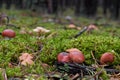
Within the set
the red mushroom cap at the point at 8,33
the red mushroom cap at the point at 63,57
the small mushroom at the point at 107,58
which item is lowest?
the small mushroom at the point at 107,58

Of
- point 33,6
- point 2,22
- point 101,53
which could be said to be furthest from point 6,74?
point 33,6

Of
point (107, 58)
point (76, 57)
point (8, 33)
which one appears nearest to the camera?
point (76, 57)

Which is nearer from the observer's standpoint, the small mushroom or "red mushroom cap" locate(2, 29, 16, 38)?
the small mushroom

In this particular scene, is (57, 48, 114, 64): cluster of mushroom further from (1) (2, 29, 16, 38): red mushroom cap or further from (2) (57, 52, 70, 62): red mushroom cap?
(1) (2, 29, 16, 38): red mushroom cap

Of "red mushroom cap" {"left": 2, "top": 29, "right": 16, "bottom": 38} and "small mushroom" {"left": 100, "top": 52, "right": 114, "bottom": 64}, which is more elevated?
"red mushroom cap" {"left": 2, "top": 29, "right": 16, "bottom": 38}

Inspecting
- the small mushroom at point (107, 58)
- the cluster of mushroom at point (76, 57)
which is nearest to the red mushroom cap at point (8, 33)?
the cluster of mushroom at point (76, 57)

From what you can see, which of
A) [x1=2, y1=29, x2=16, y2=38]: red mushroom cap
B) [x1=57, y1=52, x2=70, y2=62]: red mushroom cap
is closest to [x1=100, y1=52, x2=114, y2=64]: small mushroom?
[x1=57, y1=52, x2=70, y2=62]: red mushroom cap

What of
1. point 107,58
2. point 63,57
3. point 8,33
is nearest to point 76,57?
point 63,57

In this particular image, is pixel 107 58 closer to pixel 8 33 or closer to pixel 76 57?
pixel 76 57

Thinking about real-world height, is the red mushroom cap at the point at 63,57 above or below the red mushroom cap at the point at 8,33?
below

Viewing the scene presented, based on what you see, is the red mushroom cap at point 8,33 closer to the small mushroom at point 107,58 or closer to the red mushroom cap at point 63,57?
the red mushroom cap at point 63,57

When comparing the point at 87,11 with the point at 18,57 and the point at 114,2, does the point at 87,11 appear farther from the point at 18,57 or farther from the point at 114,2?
the point at 18,57
